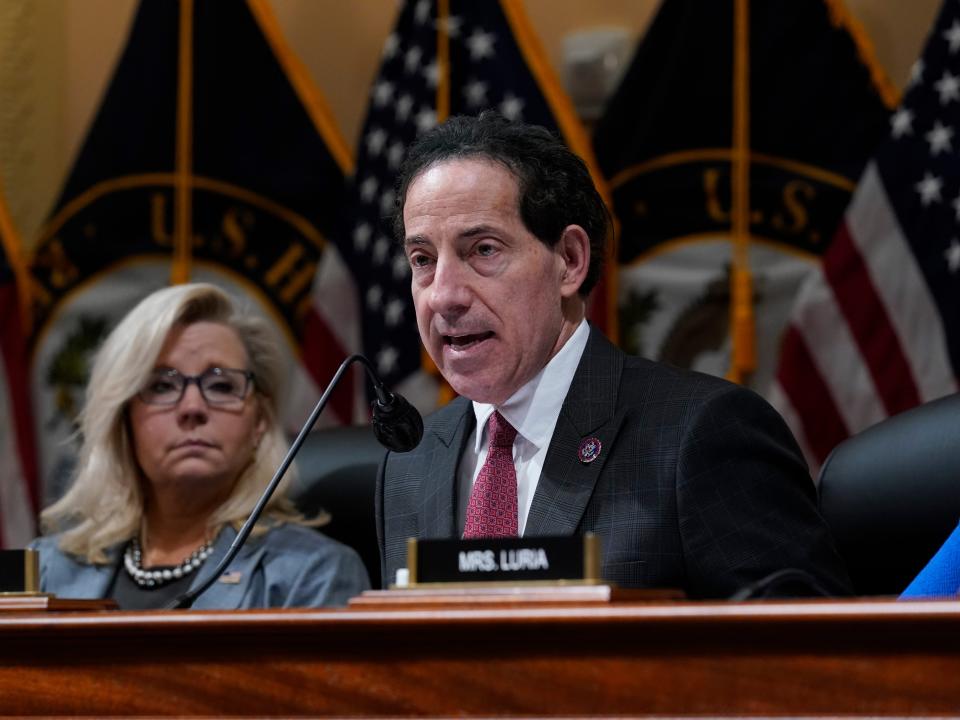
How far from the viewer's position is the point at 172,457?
3518mm

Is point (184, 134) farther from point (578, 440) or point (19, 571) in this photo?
point (19, 571)

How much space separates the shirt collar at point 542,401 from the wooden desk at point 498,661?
3.24ft

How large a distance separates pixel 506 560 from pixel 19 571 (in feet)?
2.55

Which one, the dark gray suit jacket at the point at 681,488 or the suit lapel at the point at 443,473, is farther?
the suit lapel at the point at 443,473

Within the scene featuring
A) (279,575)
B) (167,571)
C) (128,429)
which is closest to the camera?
(279,575)

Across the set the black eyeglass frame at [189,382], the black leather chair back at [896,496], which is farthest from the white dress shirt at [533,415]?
the black eyeglass frame at [189,382]

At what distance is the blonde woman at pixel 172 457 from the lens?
3473mm

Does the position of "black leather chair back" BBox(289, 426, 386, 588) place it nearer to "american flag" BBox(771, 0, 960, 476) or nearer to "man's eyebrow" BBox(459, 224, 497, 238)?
"man's eyebrow" BBox(459, 224, 497, 238)

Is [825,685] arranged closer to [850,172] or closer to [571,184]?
[571,184]

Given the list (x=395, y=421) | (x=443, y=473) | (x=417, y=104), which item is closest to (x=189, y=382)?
(x=443, y=473)

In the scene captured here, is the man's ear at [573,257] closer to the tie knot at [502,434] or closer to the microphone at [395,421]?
the tie knot at [502,434]

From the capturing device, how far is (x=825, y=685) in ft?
4.63

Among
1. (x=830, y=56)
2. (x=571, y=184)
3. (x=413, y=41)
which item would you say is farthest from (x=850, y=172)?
(x=571, y=184)

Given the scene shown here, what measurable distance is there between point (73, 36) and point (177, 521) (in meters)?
2.69
